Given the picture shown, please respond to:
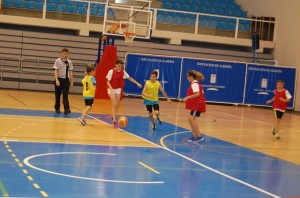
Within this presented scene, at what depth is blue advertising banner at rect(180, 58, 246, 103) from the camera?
97.9ft

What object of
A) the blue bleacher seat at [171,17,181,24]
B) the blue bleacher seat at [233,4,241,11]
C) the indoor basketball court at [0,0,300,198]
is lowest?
the indoor basketball court at [0,0,300,198]

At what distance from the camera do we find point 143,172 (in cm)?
966

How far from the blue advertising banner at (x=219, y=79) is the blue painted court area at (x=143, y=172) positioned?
54.1 feet

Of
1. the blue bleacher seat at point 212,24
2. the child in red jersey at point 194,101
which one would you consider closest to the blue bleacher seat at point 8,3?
the blue bleacher seat at point 212,24

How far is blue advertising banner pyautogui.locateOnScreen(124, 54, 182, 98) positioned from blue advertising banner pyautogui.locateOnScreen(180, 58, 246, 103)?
0.41 metres

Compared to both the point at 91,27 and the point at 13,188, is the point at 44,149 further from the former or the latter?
the point at 91,27

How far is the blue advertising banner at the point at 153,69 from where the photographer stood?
95.3 feet

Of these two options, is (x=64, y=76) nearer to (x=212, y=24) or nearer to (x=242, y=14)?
(x=212, y=24)

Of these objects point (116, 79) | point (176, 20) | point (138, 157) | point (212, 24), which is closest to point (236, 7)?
point (212, 24)

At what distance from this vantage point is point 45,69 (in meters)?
29.1

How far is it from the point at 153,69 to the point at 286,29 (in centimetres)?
760

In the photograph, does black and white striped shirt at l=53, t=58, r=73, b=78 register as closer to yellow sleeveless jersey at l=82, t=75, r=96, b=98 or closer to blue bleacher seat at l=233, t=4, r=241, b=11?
yellow sleeveless jersey at l=82, t=75, r=96, b=98

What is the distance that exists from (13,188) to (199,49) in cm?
2456

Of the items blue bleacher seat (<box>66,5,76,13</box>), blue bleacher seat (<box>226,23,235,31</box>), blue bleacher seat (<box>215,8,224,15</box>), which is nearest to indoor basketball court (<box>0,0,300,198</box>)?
blue bleacher seat (<box>66,5,76,13</box>)
